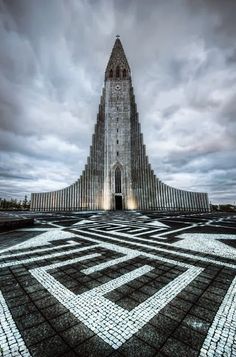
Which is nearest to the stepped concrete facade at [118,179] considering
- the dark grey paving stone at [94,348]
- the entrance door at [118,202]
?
the entrance door at [118,202]

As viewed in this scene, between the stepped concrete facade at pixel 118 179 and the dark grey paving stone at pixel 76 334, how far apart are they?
3685 centimetres

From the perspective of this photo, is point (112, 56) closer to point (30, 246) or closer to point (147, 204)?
point (147, 204)

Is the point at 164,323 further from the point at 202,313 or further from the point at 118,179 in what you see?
the point at 118,179

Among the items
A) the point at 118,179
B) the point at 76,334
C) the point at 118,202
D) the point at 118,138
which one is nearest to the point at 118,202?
the point at 118,202

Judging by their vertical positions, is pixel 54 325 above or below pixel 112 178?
below

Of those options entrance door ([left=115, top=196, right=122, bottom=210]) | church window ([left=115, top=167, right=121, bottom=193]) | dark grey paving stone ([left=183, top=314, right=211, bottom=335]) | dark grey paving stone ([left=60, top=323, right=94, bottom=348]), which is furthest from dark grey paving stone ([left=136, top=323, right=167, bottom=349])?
church window ([left=115, top=167, right=121, bottom=193])

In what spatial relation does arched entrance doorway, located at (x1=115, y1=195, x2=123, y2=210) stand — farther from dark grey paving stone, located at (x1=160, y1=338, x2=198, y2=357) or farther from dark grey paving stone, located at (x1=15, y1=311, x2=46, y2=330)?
dark grey paving stone, located at (x1=160, y1=338, x2=198, y2=357)

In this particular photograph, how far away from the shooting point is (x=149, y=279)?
3463 millimetres

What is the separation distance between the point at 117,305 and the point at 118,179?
1496 inches

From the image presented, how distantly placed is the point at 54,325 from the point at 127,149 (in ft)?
131

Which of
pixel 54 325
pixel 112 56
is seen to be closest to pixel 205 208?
pixel 54 325

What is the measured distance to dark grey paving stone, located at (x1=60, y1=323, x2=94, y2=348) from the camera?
1.91 metres

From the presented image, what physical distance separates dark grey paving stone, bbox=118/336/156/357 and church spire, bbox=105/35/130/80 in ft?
164

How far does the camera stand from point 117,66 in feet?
148
